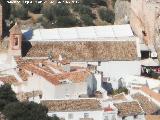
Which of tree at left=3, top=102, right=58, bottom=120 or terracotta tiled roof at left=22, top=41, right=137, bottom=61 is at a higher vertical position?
terracotta tiled roof at left=22, top=41, right=137, bottom=61

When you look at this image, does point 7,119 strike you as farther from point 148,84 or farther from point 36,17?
point 36,17

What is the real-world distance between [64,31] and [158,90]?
35.8ft

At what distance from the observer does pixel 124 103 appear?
45531 millimetres

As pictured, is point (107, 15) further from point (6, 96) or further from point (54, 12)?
point (6, 96)

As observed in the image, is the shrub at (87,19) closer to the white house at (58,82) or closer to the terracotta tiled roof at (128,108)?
the white house at (58,82)

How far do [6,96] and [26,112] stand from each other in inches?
147

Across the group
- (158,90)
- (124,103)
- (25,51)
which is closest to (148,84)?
(158,90)

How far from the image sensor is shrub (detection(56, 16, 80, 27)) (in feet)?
250

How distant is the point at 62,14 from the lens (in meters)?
79.5

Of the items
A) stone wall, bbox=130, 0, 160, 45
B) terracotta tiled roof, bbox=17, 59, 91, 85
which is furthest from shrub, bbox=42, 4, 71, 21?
terracotta tiled roof, bbox=17, 59, 91, 85

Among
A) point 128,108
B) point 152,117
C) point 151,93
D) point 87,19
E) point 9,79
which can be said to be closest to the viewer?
point 152,117

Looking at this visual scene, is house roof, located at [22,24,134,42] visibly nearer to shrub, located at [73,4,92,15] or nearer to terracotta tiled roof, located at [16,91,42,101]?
terracotta tiled roof, located at [16,91,42,101]

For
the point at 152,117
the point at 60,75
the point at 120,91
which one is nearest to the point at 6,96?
the point at 60,75

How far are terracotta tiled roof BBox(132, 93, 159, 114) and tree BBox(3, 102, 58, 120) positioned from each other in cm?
656
